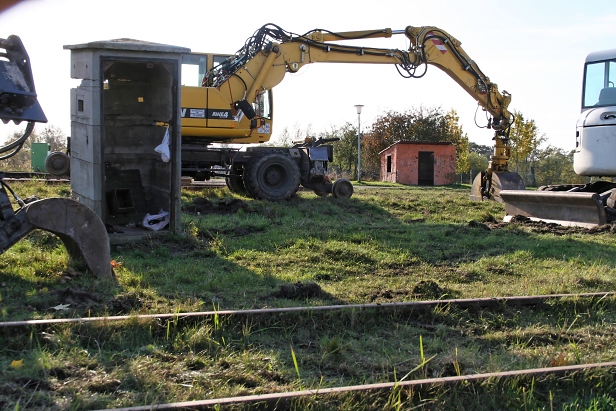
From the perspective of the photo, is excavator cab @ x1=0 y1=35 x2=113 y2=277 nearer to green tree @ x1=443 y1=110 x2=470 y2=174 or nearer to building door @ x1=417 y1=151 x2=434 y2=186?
building door @ x1=417 y1=151 x2=434 y2=186

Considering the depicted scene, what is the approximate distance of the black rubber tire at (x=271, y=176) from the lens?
1630cm

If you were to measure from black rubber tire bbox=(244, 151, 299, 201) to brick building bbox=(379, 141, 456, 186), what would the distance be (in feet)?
62.7

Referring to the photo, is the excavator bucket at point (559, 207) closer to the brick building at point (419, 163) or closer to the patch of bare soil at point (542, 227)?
the patch of bare soil at point (542, 227)

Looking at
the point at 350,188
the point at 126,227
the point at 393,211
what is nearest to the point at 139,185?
the point at 126,227

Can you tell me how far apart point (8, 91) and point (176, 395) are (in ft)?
13.1

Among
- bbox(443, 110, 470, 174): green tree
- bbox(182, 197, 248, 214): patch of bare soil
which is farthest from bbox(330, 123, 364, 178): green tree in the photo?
bbox(182, 197, 248, 214): patch of bare soil

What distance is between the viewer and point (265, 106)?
1778 cm

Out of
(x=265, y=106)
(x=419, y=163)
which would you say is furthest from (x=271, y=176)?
(x=419, y=163)

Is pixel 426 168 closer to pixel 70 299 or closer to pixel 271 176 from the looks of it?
pixel 271 176

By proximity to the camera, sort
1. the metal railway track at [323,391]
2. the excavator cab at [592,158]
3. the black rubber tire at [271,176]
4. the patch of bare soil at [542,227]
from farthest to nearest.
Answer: the black rubber tire at [271,176] < the excavator cab at [592,158] < the patch of bare soil at [542,227] < the metal railway track at [323,391]

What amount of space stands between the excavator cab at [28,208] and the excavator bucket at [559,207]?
30.3 ft

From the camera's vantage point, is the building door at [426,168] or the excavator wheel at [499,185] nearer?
the excavator wheel at [499,185]

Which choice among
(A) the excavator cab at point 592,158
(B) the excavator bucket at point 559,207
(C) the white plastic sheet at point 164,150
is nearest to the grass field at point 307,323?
(C) the white plastic sheet at point 164,150

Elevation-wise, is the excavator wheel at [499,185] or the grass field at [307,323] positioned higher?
the excavator wheel at [499,185]
